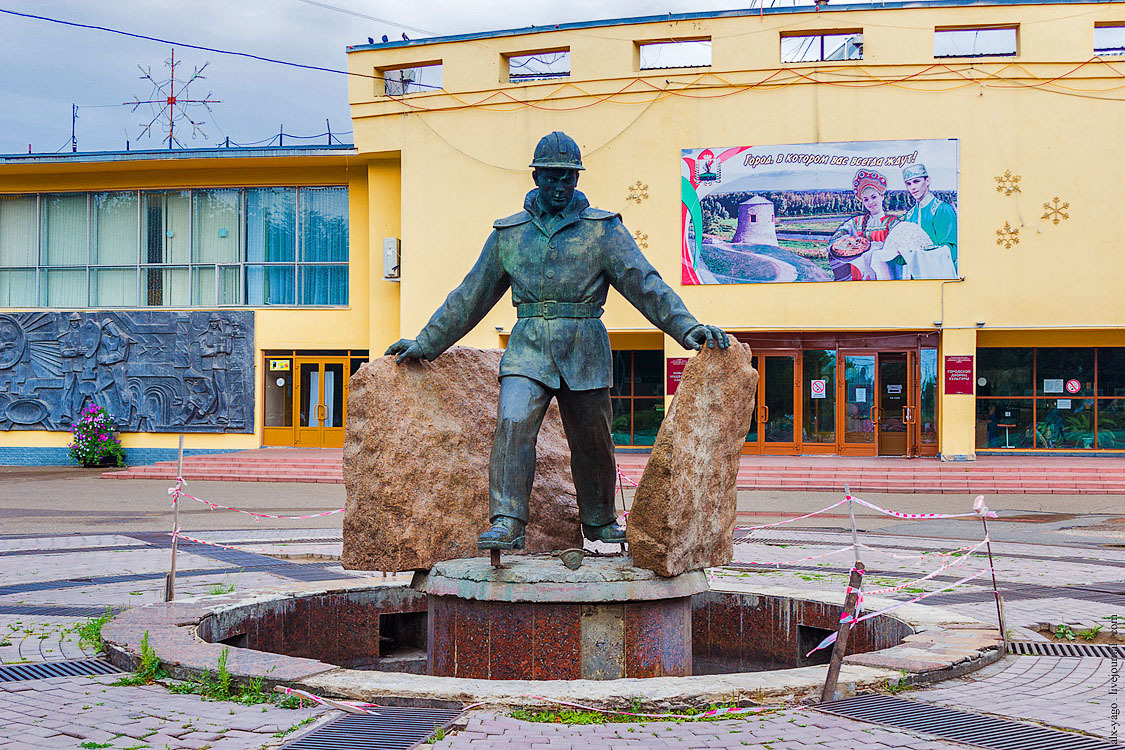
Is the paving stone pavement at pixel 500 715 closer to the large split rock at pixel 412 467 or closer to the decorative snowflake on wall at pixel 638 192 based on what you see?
the large split rock at pixel 412 467

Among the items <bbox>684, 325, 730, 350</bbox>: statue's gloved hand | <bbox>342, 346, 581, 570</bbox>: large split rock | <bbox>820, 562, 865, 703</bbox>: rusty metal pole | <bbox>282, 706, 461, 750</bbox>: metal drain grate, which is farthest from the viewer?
<bbox>342, 346, 581, 570</bbox>: large split rock

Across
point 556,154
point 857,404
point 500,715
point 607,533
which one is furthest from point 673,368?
point 500,715

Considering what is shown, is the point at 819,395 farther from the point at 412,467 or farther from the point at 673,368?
the point at 412,467

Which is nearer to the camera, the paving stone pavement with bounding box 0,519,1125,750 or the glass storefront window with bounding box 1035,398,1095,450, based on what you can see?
the paving stone pavement with bounding box 0,519,1125,750

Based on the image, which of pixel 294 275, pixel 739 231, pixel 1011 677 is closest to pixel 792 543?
pixel 1011 677

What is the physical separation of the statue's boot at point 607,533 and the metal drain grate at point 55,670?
253 cm

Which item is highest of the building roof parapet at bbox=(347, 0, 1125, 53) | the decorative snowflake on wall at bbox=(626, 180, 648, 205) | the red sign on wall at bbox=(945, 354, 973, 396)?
the building roof parapet at bbox=(347, 0, 1125, 53)

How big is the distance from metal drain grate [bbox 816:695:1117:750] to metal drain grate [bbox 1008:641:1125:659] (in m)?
1.52

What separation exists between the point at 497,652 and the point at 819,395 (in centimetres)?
2102

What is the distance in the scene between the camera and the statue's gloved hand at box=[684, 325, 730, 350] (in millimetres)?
5559

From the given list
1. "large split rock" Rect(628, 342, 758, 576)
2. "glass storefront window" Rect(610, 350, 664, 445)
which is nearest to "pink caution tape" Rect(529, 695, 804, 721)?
"large split rock" Rect(628, 342, 758, 576)

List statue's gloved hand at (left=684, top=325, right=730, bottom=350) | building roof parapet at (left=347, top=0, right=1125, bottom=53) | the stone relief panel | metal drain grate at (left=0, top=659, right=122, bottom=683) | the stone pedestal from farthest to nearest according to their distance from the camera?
the stone relief panel → building roof parapet at (left=347, top=0, right=1125, bottom=53) → statue's gloved hand at (left=684, top=325, right=730, bottom=350) → the stone pedestal → metal drain grate at (left=0, top=659, right=122, bottom=683)

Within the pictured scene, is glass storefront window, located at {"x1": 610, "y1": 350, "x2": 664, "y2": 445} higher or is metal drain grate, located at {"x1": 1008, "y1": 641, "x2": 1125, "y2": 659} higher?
glass storefront window, located at {"x1": 610, "y1": 350, "x2": 664, "y2": 445}

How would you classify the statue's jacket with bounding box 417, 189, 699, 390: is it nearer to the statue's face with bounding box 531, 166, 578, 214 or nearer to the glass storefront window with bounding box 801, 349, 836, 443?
the statue's face with bounding box 531, 166, 578, 214
